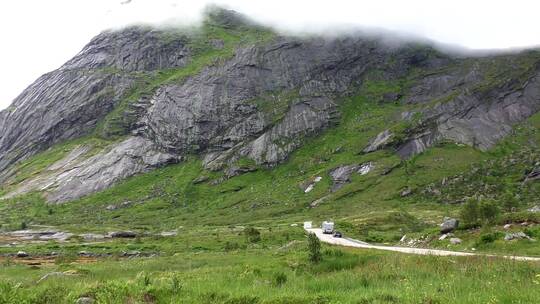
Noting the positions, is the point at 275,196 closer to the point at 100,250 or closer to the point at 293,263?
the point at 100,250

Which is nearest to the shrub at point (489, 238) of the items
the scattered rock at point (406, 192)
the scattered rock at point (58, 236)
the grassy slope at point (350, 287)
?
the grassy slope at point (350, 287)

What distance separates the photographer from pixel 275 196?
19850cm

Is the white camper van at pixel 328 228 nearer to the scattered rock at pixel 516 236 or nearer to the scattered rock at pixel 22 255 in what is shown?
the scattered rock at pixel 516 236

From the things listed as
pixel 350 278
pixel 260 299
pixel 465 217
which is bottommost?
pixel 465 217

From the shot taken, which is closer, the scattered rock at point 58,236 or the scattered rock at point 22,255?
Answer: the scattered rock at point 22,255

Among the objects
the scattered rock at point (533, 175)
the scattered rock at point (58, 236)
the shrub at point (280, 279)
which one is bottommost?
the scattered rock at point (533, 175)

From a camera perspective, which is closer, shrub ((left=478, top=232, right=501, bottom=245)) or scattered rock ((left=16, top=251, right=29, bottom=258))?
shrub ((left=478, top=232, right=501, bottom=245))

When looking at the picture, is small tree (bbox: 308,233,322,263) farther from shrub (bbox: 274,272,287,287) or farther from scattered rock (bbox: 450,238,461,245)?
scattered rock (bbox: 450,238,461,245)

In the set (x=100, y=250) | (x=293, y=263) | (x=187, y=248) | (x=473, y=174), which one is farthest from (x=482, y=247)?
(x=473, y=174)

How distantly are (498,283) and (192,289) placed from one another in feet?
36.1

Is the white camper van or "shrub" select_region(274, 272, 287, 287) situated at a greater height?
"shrub" select_region(274, 272, 287, 287)

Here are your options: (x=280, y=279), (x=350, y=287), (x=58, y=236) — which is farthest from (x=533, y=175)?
(x=350, y=287)

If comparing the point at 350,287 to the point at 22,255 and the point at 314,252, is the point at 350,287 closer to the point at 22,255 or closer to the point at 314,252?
the point at 314,252

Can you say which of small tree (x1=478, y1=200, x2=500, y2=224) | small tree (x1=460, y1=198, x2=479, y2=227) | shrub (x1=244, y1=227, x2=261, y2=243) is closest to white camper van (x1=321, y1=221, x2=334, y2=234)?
shrub (x1=244, y1=227, x2=261, y2=243)
